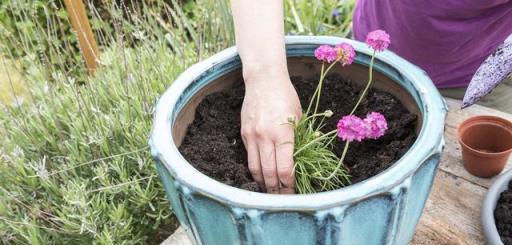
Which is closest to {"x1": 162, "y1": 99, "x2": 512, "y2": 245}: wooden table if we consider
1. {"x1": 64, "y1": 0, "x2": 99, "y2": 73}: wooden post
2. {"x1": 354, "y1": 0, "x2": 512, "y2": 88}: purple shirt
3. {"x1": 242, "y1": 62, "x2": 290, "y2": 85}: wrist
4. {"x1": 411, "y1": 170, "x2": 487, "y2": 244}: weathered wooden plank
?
{"x1": 411, "y1": 170, "x2": 487, "y2": 244}: weathered wooden plank

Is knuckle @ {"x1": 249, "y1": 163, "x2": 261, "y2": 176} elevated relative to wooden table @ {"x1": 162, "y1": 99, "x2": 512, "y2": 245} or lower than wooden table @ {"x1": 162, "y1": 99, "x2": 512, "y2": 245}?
elevated

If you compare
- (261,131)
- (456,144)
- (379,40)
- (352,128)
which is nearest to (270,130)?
(261,131)

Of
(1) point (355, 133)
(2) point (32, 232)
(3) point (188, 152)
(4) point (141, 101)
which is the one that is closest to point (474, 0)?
(1) point (355, 133)

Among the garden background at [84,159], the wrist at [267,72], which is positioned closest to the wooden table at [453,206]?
the wrist at [267,72]

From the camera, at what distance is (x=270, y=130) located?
734 mm

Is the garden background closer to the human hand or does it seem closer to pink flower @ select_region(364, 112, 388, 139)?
the human hand

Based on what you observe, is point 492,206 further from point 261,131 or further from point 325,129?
point 261,131

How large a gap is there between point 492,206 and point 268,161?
508mm

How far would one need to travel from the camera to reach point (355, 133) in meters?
0.68

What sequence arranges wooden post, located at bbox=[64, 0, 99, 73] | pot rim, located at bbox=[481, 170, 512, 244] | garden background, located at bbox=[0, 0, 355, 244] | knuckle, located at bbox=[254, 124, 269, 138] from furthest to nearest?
1. wooden post, located at bbox=[64, 0, 99, 73]
2. garden background, located at bbox=[0, 0, 355, 244]
3. pot rim, located at bbox=[481, 170, 512, 244]
4. knuckle, located at bbox=[254, 124, 269, 138]

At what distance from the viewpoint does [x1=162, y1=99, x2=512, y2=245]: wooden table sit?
983 millimetres

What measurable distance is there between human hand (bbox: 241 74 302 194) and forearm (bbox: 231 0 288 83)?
0.01m

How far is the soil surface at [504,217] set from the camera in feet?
3.23

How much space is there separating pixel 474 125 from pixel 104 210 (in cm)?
89
